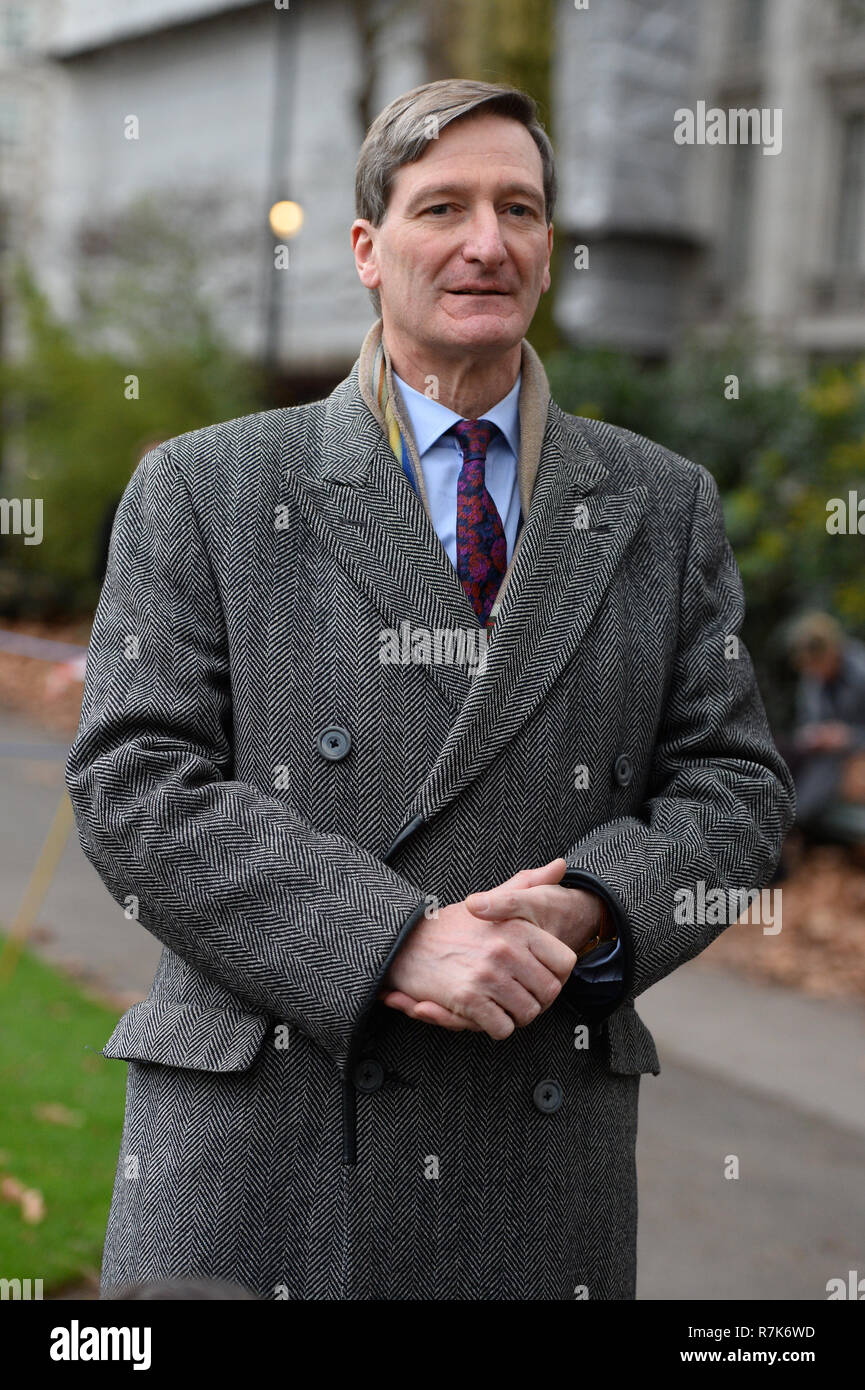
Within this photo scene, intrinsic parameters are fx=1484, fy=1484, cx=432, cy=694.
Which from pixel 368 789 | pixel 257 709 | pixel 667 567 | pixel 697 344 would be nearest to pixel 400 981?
pixel 368 789

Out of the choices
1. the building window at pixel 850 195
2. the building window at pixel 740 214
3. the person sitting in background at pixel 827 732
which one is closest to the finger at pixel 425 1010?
the person sitting in background at pixel 827 732

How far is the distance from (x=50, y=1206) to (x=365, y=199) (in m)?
3.54

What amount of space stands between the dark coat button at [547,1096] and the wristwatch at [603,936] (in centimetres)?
23

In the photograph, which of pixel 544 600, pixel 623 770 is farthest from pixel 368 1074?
pixel 544 600

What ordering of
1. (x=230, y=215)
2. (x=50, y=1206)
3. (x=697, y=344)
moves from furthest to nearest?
(x=230, y=215), (x=697, y=344), (x=50, y=1206)

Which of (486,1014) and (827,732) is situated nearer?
(486,1014)

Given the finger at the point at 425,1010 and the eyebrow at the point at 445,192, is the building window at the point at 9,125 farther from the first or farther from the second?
the finger at the point at 425,1010

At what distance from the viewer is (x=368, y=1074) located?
2195mm

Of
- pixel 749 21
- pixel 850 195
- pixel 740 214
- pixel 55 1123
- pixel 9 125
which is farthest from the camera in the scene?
pixel 9 125

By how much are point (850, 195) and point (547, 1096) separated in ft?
75.7

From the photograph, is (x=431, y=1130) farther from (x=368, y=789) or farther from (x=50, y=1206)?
(x=50, y=1206)

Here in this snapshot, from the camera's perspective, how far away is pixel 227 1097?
2.22 meters

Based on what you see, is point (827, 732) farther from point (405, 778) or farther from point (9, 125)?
point (9, 125)

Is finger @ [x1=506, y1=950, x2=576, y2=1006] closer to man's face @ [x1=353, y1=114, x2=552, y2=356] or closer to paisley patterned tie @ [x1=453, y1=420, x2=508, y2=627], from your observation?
paisley patterned tie @ [x1=453, y1=420, x2=508, y2=627]
